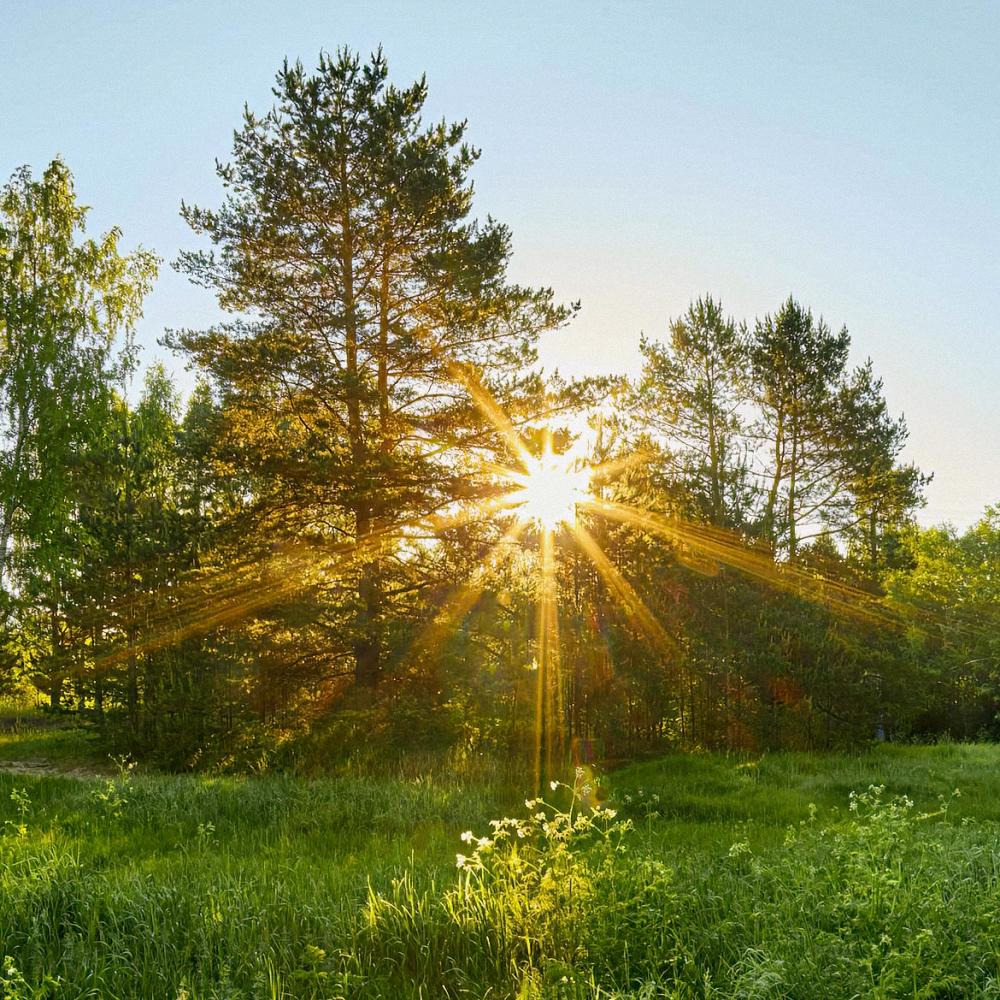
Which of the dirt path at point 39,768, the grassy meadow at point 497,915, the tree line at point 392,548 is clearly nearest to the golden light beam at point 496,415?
the tree line at point 392,548

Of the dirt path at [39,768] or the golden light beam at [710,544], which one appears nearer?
the dirt path at [39,768]

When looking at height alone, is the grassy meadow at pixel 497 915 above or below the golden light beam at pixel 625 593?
below

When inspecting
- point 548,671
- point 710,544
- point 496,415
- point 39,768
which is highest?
point 496,415

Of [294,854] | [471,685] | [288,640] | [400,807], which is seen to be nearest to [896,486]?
[471,685]

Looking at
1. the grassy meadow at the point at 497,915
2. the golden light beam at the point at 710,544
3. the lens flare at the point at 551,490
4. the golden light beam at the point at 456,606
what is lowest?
the grassy meadow at the point at 497,915

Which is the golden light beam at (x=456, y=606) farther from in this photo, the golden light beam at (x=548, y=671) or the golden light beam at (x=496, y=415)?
the golden light beam at (x=496, y=415)

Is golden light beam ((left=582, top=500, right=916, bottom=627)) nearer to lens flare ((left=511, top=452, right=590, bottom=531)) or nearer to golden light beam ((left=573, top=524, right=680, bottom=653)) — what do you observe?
lens flare ((left=511, top=452, right=590, bottom=531))

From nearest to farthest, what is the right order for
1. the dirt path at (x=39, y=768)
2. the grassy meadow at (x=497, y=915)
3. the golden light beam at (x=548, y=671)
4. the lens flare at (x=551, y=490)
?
the grassy meadow at (x=497, y=915) < the dirt path at (x=39, y=768) < the golden light beam at (x=548, y=671) < the lens flare at (x=551, y=490)

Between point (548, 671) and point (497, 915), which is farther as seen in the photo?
point (548, 671)

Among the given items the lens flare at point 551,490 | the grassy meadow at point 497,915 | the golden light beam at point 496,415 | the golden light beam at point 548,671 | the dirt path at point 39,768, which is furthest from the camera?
the golden light beam at point 496,415

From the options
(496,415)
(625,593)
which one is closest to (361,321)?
(496,415)

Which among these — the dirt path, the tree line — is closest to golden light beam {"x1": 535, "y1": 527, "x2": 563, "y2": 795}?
the tree line

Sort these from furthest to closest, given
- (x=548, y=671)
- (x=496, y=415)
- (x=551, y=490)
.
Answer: (x=496, y=415) < (x=551, y=490) < (x=548, y=671)

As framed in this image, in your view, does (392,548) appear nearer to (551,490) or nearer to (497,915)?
(551,490)
